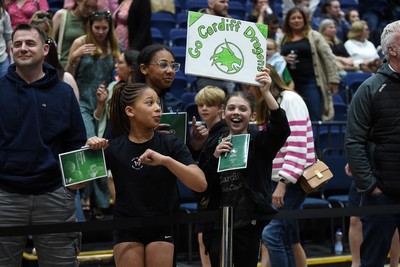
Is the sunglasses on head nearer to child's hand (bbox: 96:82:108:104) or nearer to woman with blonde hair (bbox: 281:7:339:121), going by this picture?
child's hand (bbox: 96:82:108:104)

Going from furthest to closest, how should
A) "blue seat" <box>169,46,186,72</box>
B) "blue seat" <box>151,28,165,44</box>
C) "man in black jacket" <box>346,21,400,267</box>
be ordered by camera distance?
"blue seat" <box>151,28,165,44</box>
"blue seat" <box>169,46,186,72</box>
"man in black jacket" <box>346,21,400,267</box>

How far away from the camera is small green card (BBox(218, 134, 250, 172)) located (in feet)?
13.5

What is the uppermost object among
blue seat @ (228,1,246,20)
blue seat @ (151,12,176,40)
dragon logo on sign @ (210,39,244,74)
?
blue seat @ (228,1,246,20)

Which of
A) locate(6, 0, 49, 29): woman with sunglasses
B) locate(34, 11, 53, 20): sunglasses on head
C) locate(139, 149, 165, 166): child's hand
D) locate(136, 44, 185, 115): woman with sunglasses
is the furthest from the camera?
locate(6, 0, 49, 29): woman with sunglasses

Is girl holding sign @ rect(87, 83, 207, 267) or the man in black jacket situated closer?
girl holding sign @ rect(87, 83, 207, 267)

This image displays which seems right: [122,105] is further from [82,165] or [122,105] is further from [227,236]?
[227,236]

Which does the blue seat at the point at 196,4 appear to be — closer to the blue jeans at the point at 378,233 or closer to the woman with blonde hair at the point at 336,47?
the woman with blonde hair at the point at 336,47

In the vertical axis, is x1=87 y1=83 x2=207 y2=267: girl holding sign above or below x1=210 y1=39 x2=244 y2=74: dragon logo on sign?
below

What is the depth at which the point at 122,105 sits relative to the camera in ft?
14.1

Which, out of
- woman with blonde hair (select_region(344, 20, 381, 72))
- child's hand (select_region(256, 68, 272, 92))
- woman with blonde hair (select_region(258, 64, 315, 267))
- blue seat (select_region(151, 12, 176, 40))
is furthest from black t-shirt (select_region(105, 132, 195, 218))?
woman with blonde hair (select_region(344, 20, 381, 72))

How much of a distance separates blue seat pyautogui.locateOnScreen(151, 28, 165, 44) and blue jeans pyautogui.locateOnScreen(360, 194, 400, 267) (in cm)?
538

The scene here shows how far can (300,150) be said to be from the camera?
5145mm

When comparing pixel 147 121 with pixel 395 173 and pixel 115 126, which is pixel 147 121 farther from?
pixel 395 173

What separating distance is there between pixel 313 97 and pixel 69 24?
8.67ft
